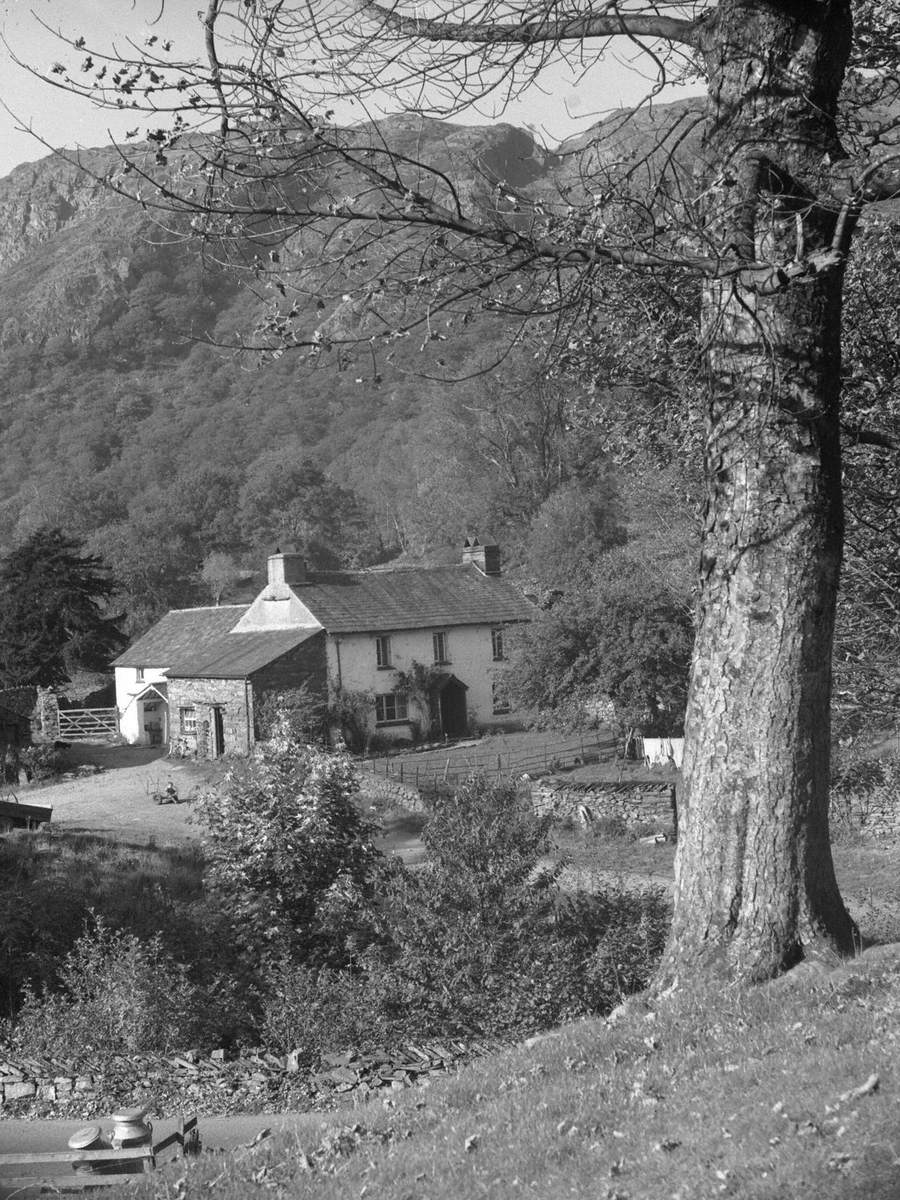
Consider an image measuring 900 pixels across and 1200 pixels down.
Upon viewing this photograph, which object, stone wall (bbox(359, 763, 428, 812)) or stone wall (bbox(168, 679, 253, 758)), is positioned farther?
stone wall (bbox(168, 679, 253, 758))

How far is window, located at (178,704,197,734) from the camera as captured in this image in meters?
43.3

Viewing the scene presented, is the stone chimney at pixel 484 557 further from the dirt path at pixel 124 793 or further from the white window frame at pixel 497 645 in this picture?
the dirt path at pixel 124 793

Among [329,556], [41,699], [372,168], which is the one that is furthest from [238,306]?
[372,168]

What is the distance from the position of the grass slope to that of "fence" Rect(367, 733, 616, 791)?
27.2 meters

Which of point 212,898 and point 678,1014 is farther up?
point 678,1014

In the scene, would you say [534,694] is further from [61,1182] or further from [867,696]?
[61,1182]

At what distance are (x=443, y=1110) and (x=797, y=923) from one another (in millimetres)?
2186

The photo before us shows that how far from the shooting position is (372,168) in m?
6.32

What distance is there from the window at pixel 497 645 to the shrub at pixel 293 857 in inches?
1083

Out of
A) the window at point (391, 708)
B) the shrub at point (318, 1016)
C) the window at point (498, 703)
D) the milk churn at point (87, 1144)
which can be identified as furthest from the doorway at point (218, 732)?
the milk churn at point (87, 1144)

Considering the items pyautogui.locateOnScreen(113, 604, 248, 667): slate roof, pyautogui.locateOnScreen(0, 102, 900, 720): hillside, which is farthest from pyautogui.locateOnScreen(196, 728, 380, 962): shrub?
pyautogui.locateOnScreen(113, 604, 248, 667): slate roof

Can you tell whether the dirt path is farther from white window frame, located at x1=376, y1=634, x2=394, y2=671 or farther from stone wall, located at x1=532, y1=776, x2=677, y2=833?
stone wall, located at x1=532, y1=776, x2=677, y2=833

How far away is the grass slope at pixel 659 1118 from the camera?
14.8ft

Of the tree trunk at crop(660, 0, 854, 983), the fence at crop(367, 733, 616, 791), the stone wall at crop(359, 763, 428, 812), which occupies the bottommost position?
the stone wall at crop(359, 763, 428, 812)
